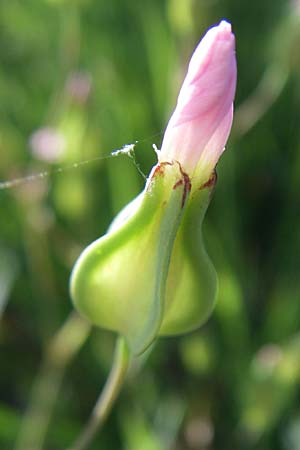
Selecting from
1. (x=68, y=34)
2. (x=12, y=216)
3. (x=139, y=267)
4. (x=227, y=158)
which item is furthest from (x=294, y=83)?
(x=139, y=267)

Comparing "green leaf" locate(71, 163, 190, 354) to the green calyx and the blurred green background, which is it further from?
the blurred green background

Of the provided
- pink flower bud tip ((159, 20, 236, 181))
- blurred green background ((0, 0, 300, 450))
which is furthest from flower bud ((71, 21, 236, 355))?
blurred green background ((0, 0, 300, 450))

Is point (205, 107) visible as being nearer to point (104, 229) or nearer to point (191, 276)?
point (191, 276)

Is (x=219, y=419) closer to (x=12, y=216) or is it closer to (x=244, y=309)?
(x=244, y=309)

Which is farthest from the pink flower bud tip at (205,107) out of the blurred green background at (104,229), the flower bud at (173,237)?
the blurred green background at (104,229)

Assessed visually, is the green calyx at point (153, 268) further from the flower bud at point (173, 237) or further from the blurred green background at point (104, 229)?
the blurred green background at point (104, 229)

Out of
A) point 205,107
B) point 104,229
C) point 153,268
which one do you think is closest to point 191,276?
point 153,268
